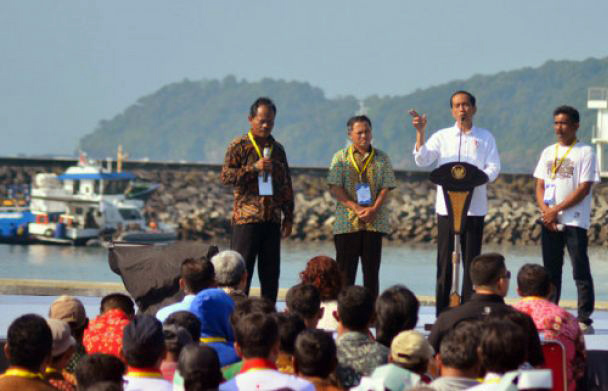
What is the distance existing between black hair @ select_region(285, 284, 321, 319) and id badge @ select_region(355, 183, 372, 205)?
2.22m

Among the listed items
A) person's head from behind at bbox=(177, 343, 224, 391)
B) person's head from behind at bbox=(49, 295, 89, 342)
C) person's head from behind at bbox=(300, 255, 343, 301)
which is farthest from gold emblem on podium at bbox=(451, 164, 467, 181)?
person's head from behind at bbox=(177, 343, 224, 391)

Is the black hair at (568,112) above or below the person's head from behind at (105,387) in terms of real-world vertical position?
above

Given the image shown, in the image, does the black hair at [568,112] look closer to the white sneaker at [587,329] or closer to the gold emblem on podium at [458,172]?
the gold emblem on podium at [458,172]

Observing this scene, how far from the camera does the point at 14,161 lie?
70688 millimetres

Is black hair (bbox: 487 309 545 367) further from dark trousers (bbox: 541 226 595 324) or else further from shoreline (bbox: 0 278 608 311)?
shoreline (bbox: 0 278 608 311)

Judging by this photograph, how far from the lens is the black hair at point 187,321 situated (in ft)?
16.6

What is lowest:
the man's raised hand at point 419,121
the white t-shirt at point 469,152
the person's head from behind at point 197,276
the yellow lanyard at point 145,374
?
the yellow lanyard at point 145,374

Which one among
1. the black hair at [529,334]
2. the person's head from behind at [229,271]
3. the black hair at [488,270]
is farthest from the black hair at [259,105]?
the black hair at [529,334]

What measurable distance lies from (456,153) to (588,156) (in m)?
0.76

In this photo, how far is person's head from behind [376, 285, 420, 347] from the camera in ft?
16.5

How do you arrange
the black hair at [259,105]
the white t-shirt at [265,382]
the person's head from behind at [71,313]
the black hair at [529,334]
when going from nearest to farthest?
the white t-shirt at [265,382] < the black hair at [529,334] < the person's head from behind at [71,313] < the black hair at [259,105]

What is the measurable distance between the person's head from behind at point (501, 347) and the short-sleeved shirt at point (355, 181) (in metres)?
3.27

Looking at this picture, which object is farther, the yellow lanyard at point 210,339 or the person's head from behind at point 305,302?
A: the yellow lanyard at point 210,339

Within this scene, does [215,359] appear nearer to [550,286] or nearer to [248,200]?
[550,286]
